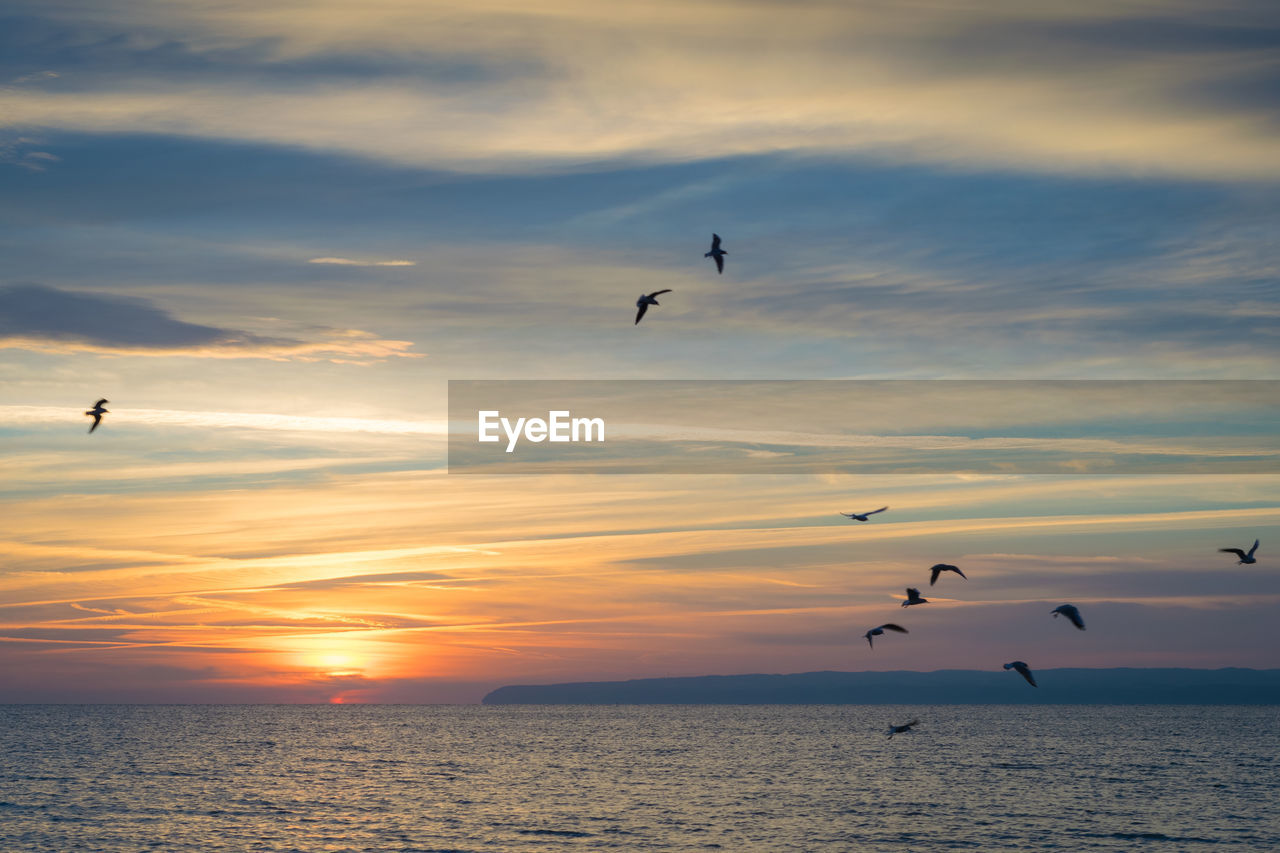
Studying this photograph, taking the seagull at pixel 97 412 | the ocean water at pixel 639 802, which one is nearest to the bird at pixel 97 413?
the seagull at pixel 97 412

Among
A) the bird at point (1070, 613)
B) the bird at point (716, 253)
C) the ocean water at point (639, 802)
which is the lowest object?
the ocean water at point (639, 802)

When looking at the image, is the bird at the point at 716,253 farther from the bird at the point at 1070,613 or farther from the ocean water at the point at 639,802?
the ocean water at the point at 639,802

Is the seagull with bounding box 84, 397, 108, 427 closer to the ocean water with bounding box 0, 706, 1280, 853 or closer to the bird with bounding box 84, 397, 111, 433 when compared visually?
the bird with bounding box 84, 397, 111, 433

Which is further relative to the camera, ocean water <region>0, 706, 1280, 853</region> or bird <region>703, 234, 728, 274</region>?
ocean water <region>0, 706, 1280, 853</region>

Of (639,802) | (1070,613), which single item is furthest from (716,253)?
(639,802)

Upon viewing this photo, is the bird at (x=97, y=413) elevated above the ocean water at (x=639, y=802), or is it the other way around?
the bird at (x=97, y=413)

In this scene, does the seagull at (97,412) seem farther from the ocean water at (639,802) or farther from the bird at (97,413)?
the ocean water at (639,802)

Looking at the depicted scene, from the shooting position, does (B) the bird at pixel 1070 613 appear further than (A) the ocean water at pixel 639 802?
No

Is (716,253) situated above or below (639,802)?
above

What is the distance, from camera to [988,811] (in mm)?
95375

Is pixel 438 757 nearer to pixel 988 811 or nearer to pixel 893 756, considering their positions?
pixel 893 756

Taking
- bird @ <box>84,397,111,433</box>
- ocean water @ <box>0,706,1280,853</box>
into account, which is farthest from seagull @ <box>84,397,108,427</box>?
ocean water @ <box>0,706,1280,853</box>

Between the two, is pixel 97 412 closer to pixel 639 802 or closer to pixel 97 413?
pixel 97 413

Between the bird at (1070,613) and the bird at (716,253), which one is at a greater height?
the bird at (716,253)
